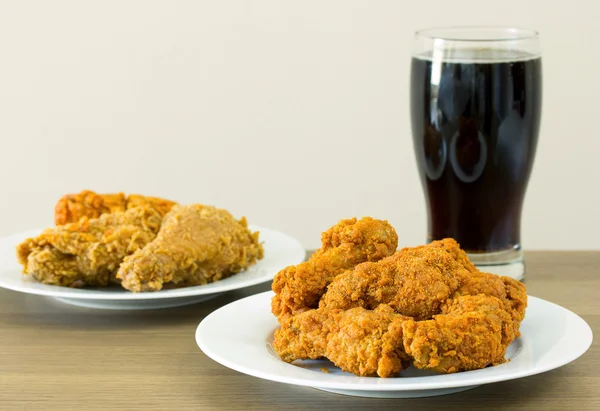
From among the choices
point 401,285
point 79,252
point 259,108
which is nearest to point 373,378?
point 401,285

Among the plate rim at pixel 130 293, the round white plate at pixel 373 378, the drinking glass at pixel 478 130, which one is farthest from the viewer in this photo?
the drinking glass at pixel 478 130

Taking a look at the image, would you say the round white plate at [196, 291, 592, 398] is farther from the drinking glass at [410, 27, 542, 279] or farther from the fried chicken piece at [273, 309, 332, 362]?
the drinking glass at [410, 27, 542, 279]

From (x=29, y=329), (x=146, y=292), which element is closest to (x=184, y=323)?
(x=146, y=292)

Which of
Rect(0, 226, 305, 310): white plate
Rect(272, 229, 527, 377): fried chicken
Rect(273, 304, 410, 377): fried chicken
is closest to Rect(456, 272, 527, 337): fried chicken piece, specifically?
Rect(272, 229, 527, 377): fried chicken

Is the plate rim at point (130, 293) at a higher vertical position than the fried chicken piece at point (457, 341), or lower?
lower

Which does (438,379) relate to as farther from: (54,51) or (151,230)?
(54,51)

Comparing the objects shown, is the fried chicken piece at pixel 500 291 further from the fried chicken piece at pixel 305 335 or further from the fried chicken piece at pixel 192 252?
the fried chicken piece at pixel 192 252

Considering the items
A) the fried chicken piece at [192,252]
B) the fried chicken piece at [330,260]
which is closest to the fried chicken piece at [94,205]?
the fried chicken piece at [192,252]
